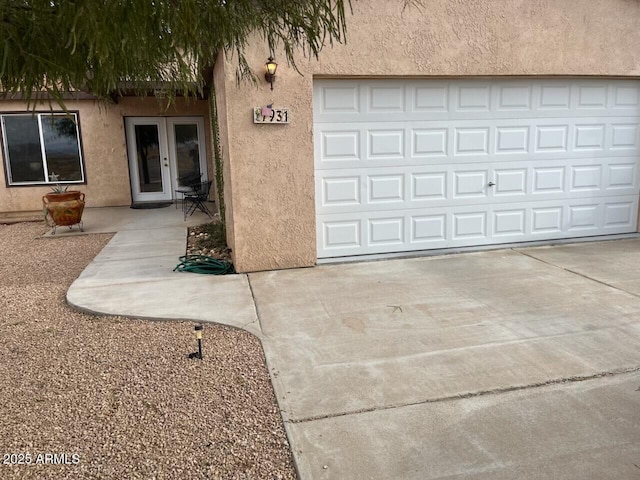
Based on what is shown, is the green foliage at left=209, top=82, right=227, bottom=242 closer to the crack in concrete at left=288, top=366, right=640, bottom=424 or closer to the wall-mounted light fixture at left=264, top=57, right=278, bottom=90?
the wall-mounted light fixture at left=264, top=57, right=278, bottom=90

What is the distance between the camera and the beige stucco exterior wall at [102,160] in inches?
463

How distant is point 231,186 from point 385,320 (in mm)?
2619

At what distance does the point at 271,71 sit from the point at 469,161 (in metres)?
2.91

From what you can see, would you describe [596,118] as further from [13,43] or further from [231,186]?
[13,43]

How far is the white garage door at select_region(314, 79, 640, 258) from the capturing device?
20.1 ft

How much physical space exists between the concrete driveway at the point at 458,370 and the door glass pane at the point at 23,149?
9042 mm

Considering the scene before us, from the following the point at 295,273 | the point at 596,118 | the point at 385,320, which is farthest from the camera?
the point at 596,118

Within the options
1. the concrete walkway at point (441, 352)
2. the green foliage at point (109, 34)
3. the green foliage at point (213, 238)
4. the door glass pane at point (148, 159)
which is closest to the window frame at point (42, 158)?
the door glass pane at point (148, 159)

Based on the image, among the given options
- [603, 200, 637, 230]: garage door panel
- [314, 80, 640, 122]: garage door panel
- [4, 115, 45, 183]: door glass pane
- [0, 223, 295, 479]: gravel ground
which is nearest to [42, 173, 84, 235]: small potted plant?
[4, 115, 45, 183]: door glass pane

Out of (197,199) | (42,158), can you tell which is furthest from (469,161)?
(42,158)

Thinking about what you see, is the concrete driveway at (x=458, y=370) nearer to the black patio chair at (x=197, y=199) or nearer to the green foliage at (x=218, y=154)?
the green foliage at (x=218, y=154)

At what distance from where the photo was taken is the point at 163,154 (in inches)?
517

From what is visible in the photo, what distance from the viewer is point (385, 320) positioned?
14.3 ft

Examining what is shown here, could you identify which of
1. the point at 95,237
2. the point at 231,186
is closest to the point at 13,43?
the point at 231,186
